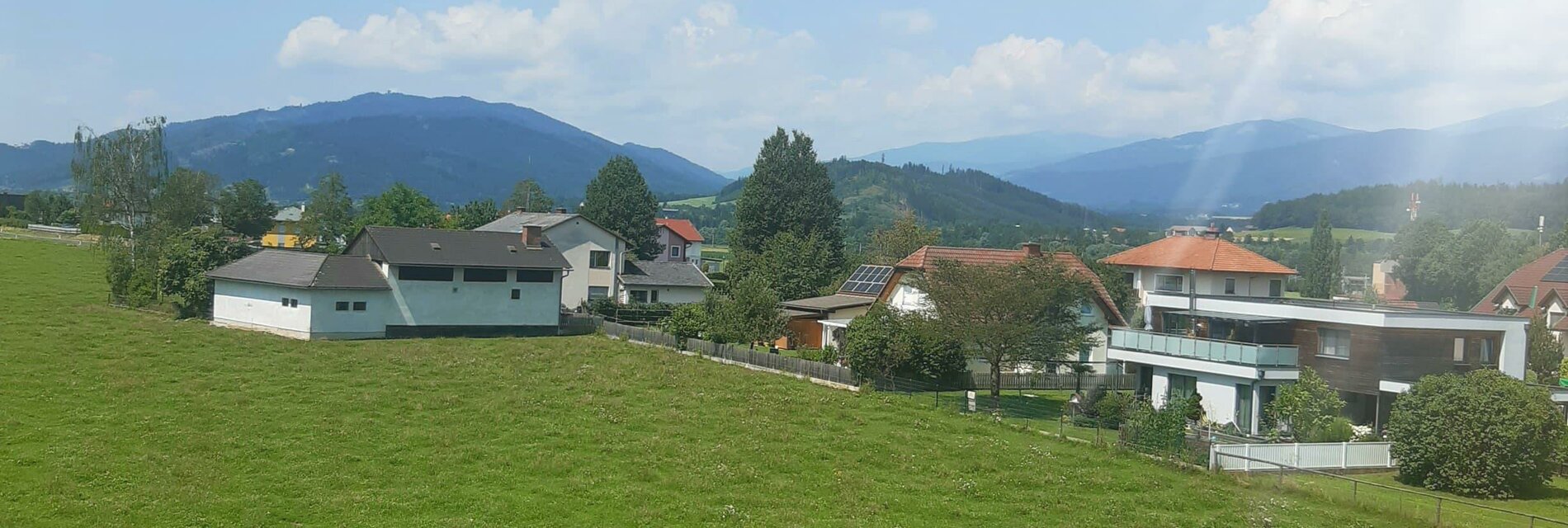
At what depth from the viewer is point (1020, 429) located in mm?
32250

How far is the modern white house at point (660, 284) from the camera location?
65.7 metres

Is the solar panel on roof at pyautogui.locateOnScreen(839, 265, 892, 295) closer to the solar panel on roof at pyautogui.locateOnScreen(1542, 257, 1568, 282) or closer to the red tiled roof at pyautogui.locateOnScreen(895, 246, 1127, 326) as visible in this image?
the red tiled roof at pyautogui.locateOnScreen(895, 246, 1127, 326)

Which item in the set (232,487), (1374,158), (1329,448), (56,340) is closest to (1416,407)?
(1329,448)

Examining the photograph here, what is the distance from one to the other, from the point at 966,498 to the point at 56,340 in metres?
33.2

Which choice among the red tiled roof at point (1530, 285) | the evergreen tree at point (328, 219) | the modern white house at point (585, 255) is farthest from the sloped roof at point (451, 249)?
the red tiled roof at point (1530, 285)

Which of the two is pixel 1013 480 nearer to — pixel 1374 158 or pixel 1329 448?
pixel 1329 448

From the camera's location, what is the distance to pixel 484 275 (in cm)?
5191

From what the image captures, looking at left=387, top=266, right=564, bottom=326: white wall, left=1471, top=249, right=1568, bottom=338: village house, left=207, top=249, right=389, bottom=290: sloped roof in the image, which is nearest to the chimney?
left=387, top=266, right=564, bottom=326: white wall

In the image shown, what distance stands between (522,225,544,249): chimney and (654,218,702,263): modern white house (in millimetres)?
46622

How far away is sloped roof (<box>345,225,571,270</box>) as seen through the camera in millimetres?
50375

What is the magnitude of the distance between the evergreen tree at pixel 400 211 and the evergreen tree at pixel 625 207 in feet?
44.0

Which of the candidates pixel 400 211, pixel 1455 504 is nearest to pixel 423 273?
pixel 1455 504

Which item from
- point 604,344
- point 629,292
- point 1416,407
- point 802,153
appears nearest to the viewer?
point 1416,407

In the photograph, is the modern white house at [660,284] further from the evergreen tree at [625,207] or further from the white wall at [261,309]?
the white wall at [261,309]
